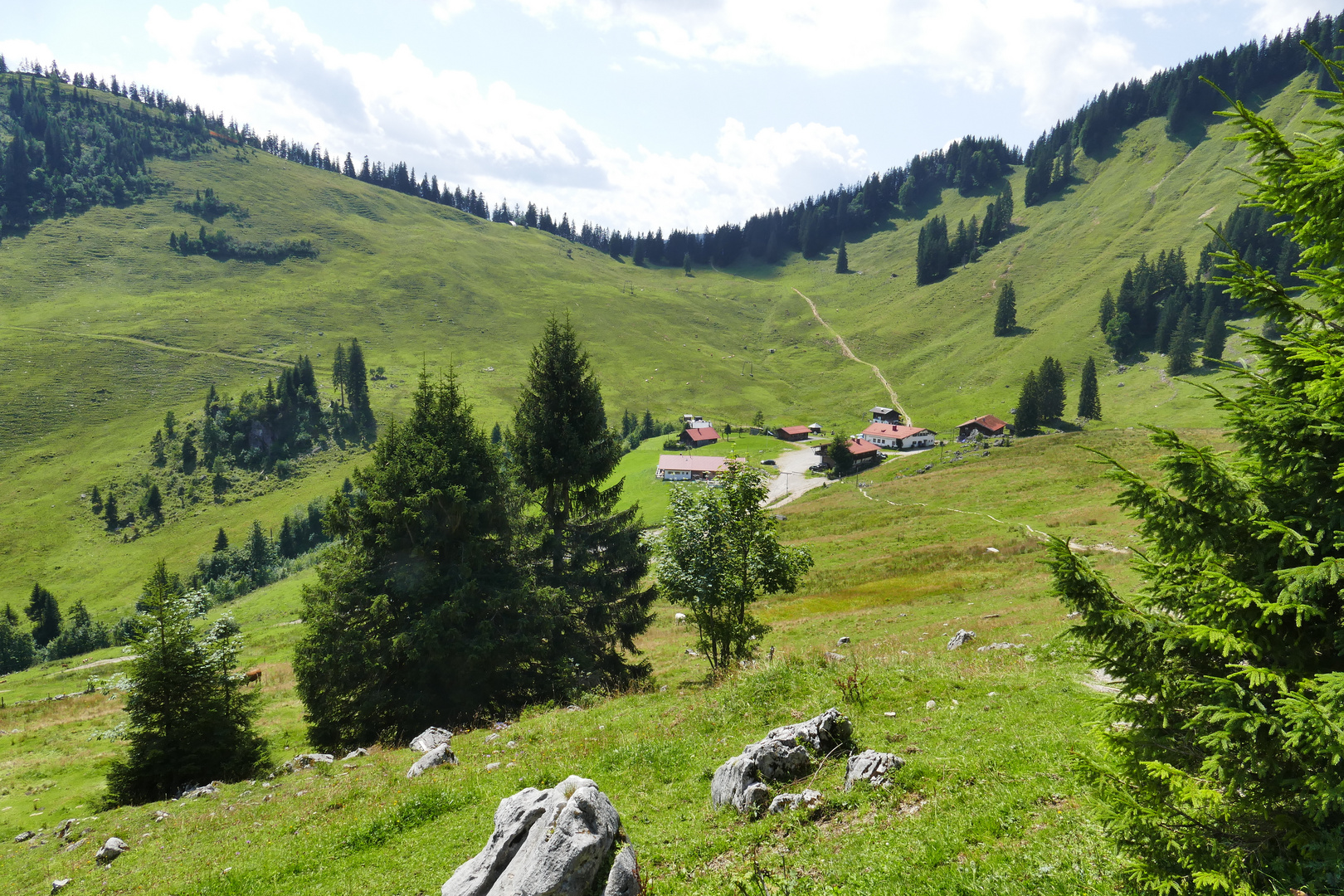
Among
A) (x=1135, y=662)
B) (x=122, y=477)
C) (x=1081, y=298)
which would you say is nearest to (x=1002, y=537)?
(x=1135, y=662)

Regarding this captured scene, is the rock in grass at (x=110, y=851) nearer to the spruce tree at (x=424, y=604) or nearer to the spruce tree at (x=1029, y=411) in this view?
the spruce tree at (x=424, y=604)

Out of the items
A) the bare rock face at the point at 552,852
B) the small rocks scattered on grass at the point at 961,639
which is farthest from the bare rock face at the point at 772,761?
the small rocks scattered on grass at the point at 961,639

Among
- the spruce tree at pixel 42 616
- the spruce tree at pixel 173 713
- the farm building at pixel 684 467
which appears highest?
the spruce tree at pixel 173 713

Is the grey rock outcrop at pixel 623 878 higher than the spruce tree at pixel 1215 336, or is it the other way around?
the spruce tree at pixel 1215 336

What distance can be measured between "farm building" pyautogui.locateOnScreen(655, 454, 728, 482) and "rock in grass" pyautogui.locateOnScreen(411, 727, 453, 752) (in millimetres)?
115064

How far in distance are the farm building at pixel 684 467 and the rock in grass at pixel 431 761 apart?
118 meters

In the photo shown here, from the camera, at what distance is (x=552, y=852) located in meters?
10.1

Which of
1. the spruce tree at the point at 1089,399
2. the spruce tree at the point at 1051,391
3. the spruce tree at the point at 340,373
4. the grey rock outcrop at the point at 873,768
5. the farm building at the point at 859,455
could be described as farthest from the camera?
the spruce tree at the point at 340,373

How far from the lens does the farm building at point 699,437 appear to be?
16788 cm

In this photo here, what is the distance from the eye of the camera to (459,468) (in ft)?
89.1

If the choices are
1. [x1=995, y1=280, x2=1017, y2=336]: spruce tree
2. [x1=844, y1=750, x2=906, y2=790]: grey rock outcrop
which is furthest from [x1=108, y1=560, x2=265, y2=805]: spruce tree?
[x1=995, y1=280, x2=1017, y2=336]: spruce tree

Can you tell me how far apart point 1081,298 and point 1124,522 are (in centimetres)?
17929

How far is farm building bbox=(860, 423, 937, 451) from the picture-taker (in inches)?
5817

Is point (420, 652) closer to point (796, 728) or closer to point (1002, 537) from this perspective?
point (796, 728)
